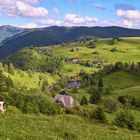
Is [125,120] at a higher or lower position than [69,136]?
lower

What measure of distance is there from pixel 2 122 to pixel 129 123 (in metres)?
24.2

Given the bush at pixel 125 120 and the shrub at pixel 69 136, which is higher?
the shrub at pixel 69 136

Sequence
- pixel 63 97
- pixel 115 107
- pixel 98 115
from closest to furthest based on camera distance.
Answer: pixel 98 115 < pixel 115 107 < pixel 63 97

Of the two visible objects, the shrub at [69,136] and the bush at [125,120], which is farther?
the bush at [125,120]

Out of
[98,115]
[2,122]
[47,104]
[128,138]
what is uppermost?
[2,122]

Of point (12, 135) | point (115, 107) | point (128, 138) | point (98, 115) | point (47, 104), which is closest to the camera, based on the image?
point (12, 135)

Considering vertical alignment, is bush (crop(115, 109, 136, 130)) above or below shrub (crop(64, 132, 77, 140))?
below

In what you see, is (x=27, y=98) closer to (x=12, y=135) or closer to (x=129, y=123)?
(x=129, y=123)

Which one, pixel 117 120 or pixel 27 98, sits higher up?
pixel 117 120

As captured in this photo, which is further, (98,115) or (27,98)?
(27,98)

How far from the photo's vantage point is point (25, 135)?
73.8ft

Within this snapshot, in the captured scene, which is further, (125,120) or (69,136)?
(125,120)

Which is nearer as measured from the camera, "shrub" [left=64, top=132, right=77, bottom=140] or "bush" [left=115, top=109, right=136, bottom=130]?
"shrub" [left=64, top=132, right=77, bottom=140]

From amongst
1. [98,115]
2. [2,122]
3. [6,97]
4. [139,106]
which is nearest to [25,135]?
[2,122]
